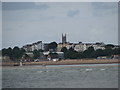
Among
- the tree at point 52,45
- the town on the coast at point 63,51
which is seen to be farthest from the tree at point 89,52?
the tree at point 52,45

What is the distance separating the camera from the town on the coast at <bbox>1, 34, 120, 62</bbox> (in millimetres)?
19109

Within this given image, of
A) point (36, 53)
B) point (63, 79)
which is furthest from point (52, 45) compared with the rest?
point (63, 79)

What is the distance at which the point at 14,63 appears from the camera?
64.8 feet

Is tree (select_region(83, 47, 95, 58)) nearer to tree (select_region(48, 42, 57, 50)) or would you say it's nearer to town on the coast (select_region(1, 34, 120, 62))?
town on the coast (select_region(1, 34, 120, 62))

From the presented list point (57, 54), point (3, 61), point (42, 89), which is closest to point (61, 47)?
point (57, 54)

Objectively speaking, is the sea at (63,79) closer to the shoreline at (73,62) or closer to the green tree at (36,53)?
the shoreline at (73,62)

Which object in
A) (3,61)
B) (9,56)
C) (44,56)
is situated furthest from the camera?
(44,56)

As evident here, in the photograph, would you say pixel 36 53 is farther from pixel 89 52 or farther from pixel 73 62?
pixel 89 52

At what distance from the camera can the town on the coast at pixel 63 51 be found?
19109mm

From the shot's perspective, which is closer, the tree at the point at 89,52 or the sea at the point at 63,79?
the sea at the point at 63,79

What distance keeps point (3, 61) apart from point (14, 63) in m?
0.87

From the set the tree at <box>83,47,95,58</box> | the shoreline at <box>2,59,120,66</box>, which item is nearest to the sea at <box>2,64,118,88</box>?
the shoreline at <box>2,59,120,66</box>

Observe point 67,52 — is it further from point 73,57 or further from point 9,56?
point 9,56

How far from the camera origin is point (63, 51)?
2047 cm
